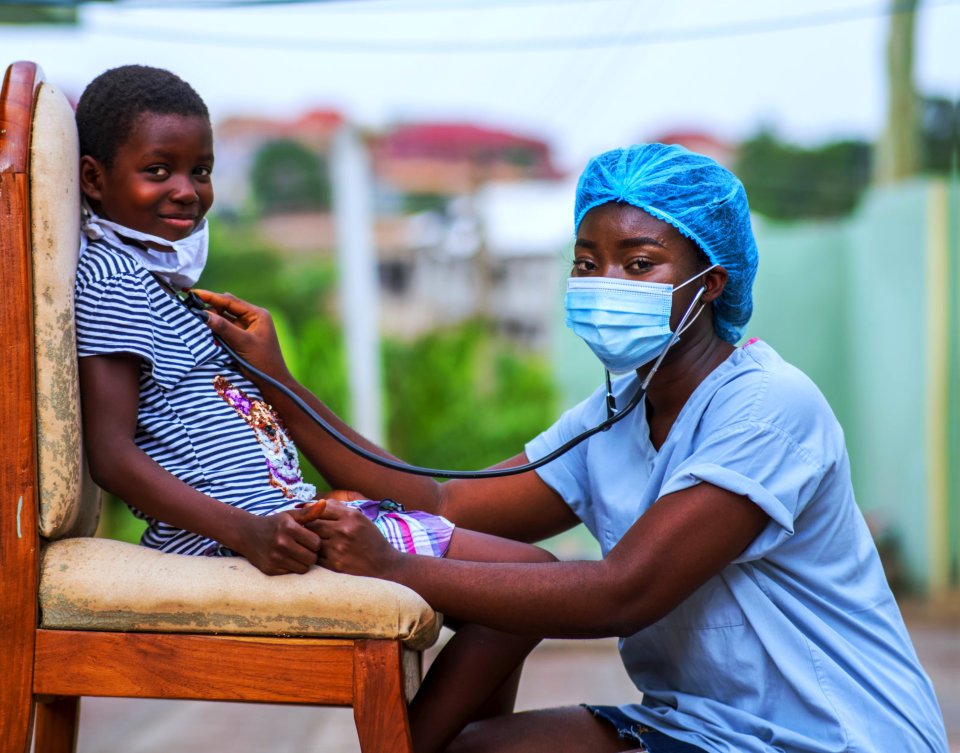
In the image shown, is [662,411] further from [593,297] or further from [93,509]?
[93,509]

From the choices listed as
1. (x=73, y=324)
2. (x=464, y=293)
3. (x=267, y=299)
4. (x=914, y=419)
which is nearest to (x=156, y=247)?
(x=73, y=324)

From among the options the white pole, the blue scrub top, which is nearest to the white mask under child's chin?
the blue scrub top

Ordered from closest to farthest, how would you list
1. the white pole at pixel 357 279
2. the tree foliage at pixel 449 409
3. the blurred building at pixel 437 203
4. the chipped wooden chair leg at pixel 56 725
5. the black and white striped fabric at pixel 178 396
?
the black and white striped fabric at pixel 178 396 → the chipped wooden chair leg at pixel 56 725 → the white pole at pixel 357 279 → the tree foliage at pixel 449 409 → the blurred building at pixel 437 203

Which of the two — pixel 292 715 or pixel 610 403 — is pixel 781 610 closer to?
pixel 610 403

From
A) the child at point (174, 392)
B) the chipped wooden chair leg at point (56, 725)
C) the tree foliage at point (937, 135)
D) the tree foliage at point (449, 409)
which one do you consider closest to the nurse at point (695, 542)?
the child at point (174, 392)

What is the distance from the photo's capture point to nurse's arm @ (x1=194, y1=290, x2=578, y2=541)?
1.91 metres

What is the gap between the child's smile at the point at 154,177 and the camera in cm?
174

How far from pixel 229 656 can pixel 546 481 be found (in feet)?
2.41

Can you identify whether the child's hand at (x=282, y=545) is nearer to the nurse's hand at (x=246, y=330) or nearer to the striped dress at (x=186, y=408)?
the striped dress at (x=186, y=408)

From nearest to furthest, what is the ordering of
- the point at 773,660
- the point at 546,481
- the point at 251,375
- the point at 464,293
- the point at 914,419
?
1. the point at 773,660
2. the point at 251,375
3. the point at 546,481
4. the point at 914,419
5. the point at 464,293

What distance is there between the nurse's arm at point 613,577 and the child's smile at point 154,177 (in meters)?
0.64

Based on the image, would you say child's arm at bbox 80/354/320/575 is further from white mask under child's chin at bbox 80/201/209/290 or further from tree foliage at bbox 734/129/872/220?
tree foliage at bbox 734/129/872/220

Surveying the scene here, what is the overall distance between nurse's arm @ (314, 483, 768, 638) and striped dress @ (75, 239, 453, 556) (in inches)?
7.0

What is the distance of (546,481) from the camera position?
2.08 metres
